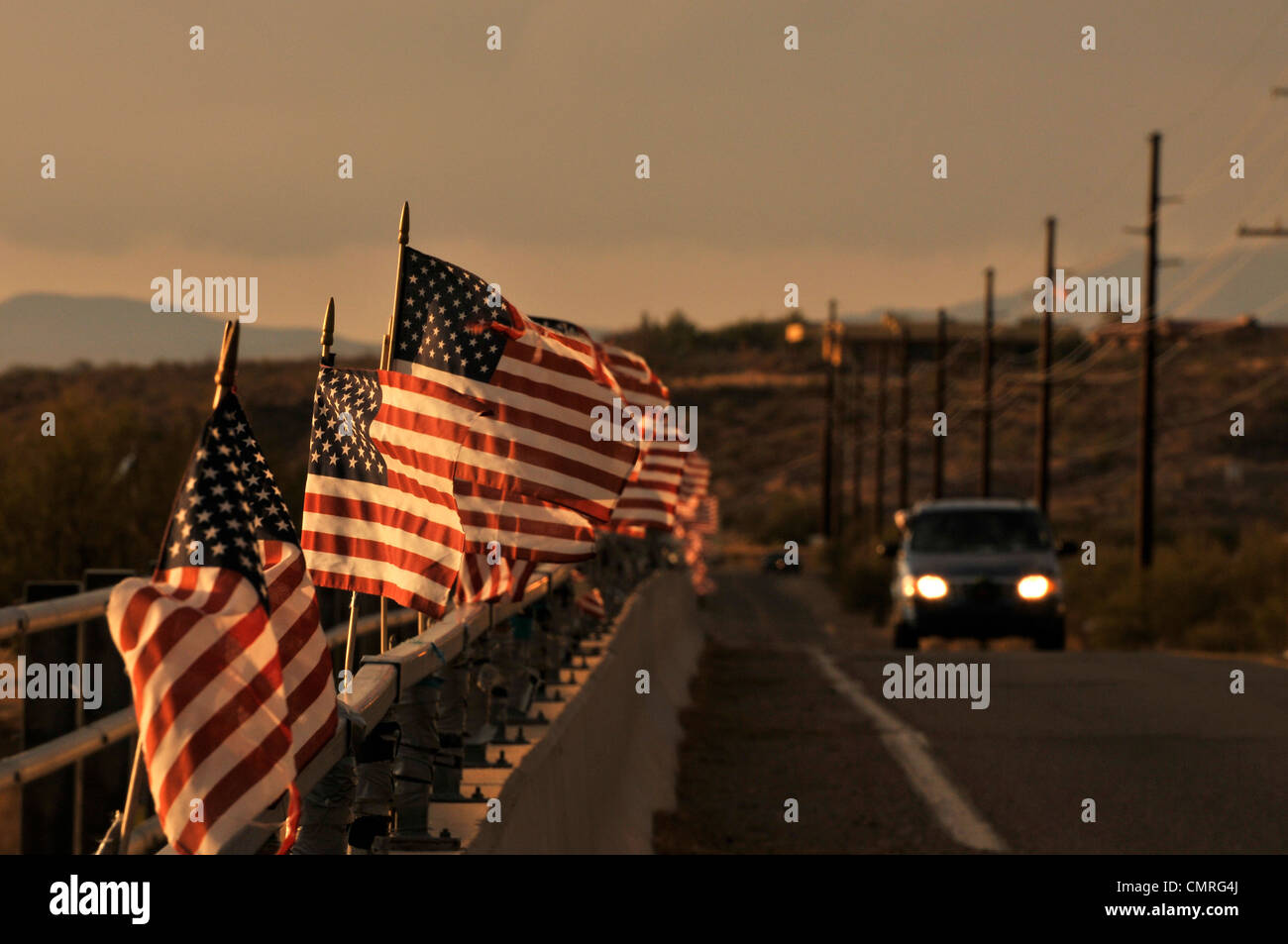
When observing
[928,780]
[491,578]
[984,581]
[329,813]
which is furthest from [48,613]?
[984,581]

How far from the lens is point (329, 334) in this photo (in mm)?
7773

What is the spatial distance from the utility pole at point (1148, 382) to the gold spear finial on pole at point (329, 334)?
107 feet

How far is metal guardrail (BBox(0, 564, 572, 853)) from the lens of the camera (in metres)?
4.70

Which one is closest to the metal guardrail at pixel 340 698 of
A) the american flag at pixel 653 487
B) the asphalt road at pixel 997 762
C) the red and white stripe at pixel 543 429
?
the red and white stripe at pixel 543 429

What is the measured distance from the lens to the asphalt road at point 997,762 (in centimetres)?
1037

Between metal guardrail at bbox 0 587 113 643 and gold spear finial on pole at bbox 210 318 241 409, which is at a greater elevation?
gold spear finial on pole at bbox 210 318 241 409

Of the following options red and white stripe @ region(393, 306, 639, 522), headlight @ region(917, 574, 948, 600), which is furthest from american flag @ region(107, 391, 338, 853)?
headlight @ region(917, 574, 948, 600)

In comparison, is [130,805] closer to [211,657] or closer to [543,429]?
[211,657]

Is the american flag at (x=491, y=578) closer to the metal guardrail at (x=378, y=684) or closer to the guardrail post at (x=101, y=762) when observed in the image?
the metal guardrail at (x=378, y=684)

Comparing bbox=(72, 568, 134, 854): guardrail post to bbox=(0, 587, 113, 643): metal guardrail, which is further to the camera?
bbox=(72, 568, 134, 854): guardrail post

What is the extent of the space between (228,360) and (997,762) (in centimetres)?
953

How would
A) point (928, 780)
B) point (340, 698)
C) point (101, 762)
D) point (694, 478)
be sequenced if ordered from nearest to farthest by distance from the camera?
point (340, 698)
point (101, 762)
point (928, 780)
point (694, 478)

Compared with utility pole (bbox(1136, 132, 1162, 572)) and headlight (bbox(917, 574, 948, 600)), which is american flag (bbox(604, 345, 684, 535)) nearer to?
headlight (bbox(917, 574, 948, 600))

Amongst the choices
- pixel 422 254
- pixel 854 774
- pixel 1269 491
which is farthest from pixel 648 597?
pixel 1269 491
